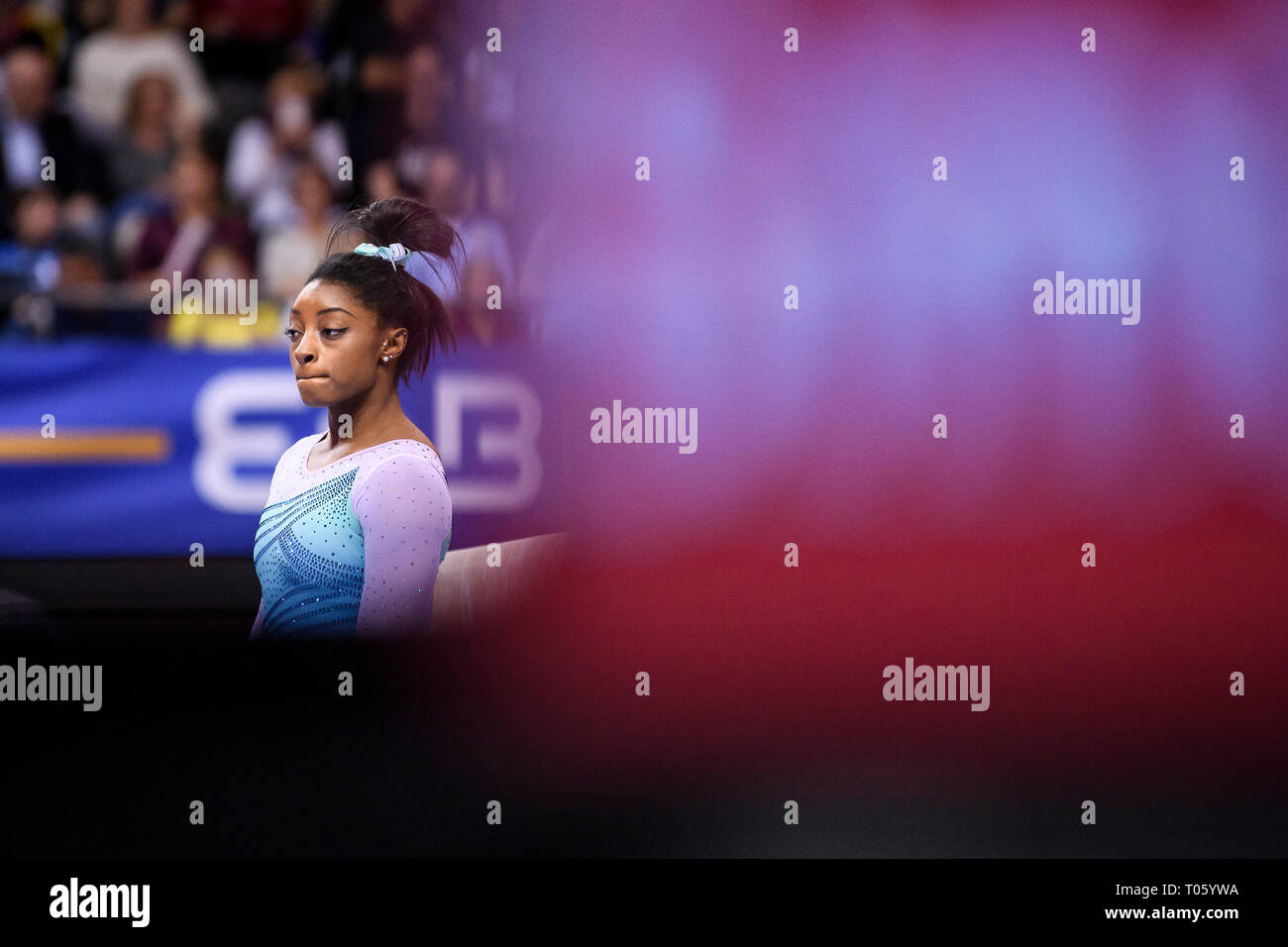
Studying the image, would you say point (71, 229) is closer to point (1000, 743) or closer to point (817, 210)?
point (817, 210)

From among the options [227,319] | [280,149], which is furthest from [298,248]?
[280,149]

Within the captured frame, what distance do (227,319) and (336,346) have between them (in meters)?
0.17

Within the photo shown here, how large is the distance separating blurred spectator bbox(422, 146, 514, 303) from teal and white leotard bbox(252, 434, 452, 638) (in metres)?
A: 0.25

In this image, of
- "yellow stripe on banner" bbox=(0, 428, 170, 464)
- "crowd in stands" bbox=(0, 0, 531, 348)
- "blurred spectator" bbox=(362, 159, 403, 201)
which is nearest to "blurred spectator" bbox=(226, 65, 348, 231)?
"crowd in stands" bbox=(0, 0, 531, 348)

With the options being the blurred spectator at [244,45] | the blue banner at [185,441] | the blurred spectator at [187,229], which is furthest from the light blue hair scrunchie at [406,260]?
the blurred spectator at [244,45]

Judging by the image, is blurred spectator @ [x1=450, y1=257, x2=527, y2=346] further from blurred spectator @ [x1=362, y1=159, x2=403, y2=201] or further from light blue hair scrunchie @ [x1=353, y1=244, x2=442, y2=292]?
blurred spectator @ [x1=362, y1=159, x2=403, y2=201]

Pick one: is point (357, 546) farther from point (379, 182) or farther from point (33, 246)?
point (33, 246)

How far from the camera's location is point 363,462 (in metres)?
1.87

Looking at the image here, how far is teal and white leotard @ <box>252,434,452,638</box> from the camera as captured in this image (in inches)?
72.9

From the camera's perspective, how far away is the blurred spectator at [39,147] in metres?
1.96

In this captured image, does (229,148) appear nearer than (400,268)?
No

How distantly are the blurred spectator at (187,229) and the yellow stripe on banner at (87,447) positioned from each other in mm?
235
